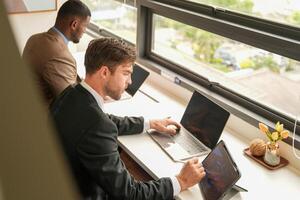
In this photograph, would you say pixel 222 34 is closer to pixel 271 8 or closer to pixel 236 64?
pixel 236 64

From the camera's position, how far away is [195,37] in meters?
2.39

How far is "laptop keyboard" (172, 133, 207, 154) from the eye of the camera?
175 centimetres

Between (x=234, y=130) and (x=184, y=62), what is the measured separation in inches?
29.1

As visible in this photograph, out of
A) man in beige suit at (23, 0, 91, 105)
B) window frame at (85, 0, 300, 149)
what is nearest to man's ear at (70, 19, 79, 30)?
man in beige suit at (23, 0, 91, 105)

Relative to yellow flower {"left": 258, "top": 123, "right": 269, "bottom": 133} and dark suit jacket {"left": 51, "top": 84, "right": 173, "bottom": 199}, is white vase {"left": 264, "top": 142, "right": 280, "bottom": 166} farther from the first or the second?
dark suit jacket {"left": 51, "top": 84, "right": 173, "bottom": 199}

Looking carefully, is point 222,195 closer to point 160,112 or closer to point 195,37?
point 160,112

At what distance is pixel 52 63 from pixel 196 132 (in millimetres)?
999

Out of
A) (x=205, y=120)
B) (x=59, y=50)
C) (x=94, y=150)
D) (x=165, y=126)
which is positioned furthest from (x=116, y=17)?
(x=94, y=150)

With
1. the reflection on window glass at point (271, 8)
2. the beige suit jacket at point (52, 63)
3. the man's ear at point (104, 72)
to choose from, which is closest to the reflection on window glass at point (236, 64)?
the reflection on window glass at point (271, 8)

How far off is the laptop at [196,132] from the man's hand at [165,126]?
1.0 inches

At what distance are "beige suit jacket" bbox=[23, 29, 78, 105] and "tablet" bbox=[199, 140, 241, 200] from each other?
106 centimetres

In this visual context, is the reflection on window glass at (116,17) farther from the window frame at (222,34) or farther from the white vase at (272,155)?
the white vase at (272,155)

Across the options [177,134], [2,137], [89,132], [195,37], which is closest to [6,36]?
[2,137]

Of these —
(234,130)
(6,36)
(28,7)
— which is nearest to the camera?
(6,36)
